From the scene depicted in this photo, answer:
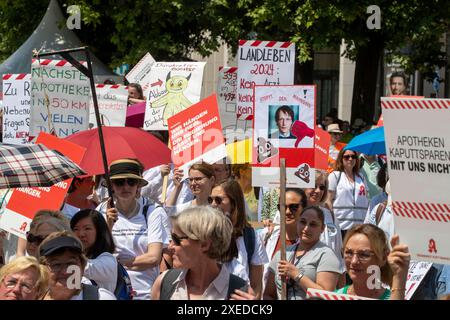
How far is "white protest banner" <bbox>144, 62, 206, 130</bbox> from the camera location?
1334 cm

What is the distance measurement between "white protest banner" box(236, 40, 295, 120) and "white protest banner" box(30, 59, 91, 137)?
156 centimetres

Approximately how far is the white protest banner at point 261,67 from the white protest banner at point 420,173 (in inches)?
256

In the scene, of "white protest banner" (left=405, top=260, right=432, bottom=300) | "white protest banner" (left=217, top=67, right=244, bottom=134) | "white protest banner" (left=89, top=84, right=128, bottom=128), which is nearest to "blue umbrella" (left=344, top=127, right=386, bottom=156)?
"white protest banner" (left=217, top=67, right=244, bottom=134)

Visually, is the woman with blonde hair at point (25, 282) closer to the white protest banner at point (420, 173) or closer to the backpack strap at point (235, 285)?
the backpack strap at point (235, 285)

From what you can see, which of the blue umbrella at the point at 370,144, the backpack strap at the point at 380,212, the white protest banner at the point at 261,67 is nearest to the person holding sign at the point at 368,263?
the backpack strap at the point at 380,212

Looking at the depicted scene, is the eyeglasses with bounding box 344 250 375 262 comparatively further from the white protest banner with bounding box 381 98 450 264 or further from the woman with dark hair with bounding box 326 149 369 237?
the woman with dark hair with bounding box 326 149 369 237

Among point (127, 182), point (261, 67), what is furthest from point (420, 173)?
point (261, 67)

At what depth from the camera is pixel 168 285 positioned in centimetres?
566

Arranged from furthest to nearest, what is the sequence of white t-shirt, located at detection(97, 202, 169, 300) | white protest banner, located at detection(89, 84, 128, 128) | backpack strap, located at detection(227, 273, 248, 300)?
white protest banner, located at detection(89, 84, 128, 128) → white t-shirt, located at detection(97, 202, 169, 300) → backpack strap, located at detection(227, 273, 248, 300)

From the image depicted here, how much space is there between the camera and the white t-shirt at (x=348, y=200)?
40.1 feet

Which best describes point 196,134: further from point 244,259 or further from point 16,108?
point 16,108

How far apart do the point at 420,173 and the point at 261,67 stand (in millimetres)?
6797

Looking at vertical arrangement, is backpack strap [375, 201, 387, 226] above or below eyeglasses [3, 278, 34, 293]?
above

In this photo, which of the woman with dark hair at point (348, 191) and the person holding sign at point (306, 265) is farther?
the woman with dark hair at point (348, 191)
